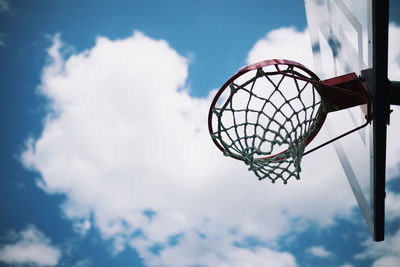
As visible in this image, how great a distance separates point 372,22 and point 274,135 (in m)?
1.32

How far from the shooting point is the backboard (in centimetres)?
208

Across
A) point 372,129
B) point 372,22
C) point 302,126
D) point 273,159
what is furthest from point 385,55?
point 273,159

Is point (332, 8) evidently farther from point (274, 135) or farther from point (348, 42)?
point (274, 135)

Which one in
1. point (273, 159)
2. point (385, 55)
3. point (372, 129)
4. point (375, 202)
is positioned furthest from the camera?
point (273, 159)

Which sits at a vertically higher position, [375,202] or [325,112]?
[325,112]

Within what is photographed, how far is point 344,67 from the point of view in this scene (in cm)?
285

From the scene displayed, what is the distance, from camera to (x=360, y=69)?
97.2 inches

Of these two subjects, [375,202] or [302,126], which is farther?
[302,126]

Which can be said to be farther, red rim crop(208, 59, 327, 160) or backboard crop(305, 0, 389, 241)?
red rim crop(208, 59, 327, 160)

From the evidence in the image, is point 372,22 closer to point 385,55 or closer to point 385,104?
point 385,55

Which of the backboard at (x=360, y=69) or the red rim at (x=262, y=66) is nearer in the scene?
the backboard at (x=360, y=69)

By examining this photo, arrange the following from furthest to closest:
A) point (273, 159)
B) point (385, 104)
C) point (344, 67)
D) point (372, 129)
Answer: point (273, 159), point (344, 67), point (372, 129), point (385, 104)

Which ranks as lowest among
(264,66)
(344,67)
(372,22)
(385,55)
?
(385,55)

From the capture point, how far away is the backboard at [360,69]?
2.08 meters
